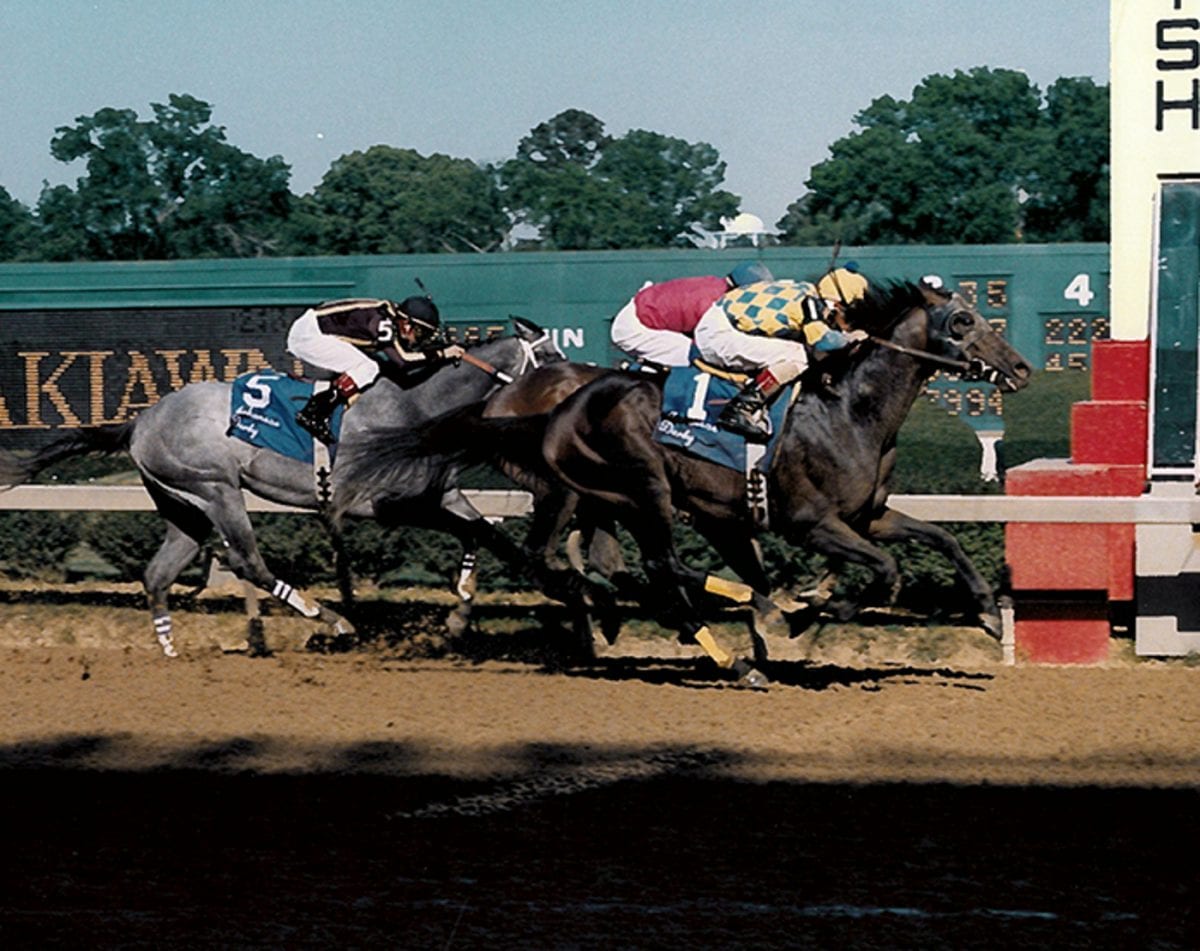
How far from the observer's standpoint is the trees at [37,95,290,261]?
26.9 m

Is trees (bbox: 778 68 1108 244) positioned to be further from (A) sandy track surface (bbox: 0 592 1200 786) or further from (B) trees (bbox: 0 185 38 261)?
(A) sandy track surface (bbox: 0 592 1200 786)

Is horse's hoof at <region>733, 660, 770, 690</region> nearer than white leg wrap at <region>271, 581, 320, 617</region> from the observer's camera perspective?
Yes

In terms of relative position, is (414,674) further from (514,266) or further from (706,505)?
(514,266)

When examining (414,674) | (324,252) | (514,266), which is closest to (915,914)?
(414,674)

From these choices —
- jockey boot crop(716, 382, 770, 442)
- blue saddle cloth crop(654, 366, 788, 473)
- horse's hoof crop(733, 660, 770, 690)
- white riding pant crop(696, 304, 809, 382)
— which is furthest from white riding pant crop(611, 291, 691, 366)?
horse's hoof crop(733, 660, 770, 690)

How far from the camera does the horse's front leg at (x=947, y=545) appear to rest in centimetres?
701

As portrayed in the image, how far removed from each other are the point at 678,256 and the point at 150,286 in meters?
3.15

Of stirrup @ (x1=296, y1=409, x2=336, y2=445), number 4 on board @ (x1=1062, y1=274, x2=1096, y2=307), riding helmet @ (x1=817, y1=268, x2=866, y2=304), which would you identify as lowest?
stirrup @ (x1=296, y1=409, x2=336, y2=445)

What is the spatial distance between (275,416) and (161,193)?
66.1ft

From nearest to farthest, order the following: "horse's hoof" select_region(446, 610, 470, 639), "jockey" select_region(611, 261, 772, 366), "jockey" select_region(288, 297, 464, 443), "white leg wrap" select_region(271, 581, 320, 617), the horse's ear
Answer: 1. "jockey" select_region(611, 261, 772, 366)
2. "white leg wrap" select_region(271, 581, 320, 617)
3. "jockey" select_region(288, 297, 464, 443)
4. "horse's hoof" select_region(446, 610, 470, 639)
5. the horse's ear

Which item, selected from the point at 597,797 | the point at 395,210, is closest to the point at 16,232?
the point at 395,210

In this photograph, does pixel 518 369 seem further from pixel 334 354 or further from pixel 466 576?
pixel 466 576

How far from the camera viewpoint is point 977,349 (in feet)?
23.1

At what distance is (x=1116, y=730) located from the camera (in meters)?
6.55
